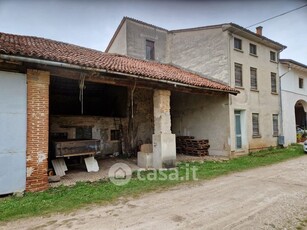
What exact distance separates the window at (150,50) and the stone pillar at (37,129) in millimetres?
11234

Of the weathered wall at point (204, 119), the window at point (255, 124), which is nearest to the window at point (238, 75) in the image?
the weathered wall at point (204, 119)

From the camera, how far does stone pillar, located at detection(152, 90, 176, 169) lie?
370 inches

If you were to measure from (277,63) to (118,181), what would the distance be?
616 inches

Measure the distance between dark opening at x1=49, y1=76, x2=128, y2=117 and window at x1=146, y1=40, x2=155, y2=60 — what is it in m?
3.91

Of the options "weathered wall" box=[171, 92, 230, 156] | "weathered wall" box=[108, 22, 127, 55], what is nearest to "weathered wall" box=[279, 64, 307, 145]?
"weathered wall" box=[171, 92, 230, 156]

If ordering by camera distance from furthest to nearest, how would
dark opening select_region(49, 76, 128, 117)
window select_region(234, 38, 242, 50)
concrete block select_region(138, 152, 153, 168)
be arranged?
1. window select_region(234, 38, 242, 50)
2. dark opening select_region(49, 76, 128, 117)
3. concrete block select_region(138, 152, 153, 168)

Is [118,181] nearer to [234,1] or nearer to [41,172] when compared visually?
[41,172]

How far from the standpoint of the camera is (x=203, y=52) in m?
14.6

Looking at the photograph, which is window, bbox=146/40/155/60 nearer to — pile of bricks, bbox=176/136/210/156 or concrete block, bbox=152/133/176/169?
pile of bricks, bbox=176/136/210/156

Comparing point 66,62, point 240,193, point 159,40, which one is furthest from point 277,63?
point 66,62

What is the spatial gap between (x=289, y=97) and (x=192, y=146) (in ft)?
33.6

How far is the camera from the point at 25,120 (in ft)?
20.8

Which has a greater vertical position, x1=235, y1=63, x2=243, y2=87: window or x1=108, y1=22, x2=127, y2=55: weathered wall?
x1=108, y1=22, x2=127, y2=55: weathered wall

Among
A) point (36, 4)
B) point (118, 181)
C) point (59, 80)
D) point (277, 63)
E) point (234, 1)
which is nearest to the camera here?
point (234, 1)
